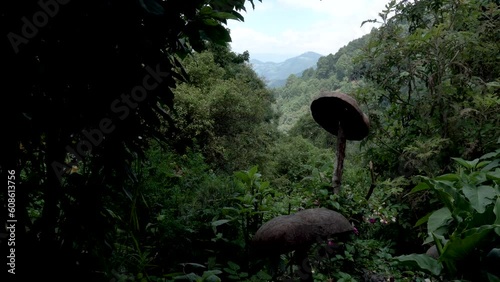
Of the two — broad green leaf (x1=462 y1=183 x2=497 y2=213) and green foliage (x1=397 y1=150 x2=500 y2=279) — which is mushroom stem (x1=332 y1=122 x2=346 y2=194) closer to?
green foliage (x1=397 y1=150 x2=500 y2=279)

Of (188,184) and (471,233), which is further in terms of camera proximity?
(188,184)

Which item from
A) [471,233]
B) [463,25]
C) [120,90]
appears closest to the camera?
[120,90]

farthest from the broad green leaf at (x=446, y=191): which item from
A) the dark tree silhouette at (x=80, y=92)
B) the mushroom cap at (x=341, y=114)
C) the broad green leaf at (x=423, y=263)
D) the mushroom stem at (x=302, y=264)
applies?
the mushroom cap at (x=341, y=114)

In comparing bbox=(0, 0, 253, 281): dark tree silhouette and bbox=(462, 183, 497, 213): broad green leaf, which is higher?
bbox=(0, 0, 253, 281): dark tree silhouette

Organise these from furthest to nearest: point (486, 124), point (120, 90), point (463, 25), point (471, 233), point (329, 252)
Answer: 1. point (463, 25)
2. point (486, 124)
3. point (329, 252)
4. point (471, 233)
5. point (120, 90)

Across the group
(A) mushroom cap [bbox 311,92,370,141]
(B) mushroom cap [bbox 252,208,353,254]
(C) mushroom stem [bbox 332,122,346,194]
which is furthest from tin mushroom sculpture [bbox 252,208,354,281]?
(A) mushroom cap [bbox 311,92,370,141]

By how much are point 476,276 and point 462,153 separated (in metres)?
2.26

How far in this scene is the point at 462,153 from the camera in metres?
3.11

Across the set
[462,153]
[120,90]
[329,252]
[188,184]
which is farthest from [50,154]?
[462,153]

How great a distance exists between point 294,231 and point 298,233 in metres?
0.03

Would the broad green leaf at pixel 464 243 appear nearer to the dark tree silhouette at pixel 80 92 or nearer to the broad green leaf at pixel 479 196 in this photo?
the broad green leaf at pixel 479 196

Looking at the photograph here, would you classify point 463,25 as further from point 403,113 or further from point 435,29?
point 403,113

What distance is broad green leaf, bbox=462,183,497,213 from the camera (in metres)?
1.35

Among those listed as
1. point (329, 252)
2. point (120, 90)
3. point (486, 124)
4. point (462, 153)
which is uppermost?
point (120, 90)
